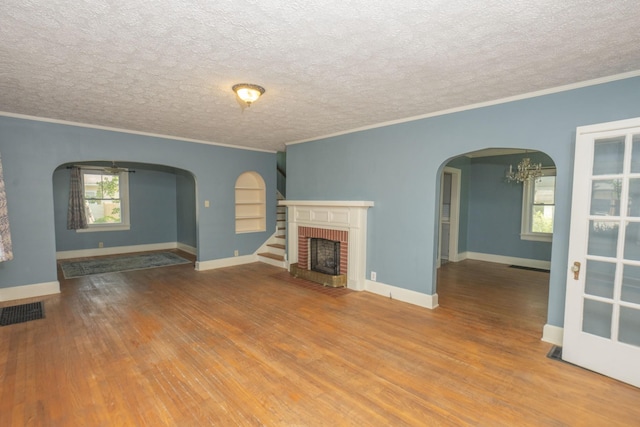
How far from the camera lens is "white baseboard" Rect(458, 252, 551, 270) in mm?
6281

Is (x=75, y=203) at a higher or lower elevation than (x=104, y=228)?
higher

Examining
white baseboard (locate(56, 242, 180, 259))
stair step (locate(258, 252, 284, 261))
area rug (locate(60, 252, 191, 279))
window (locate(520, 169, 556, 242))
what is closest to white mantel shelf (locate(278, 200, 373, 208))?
stair step (locate(258, 252, 284, 261))

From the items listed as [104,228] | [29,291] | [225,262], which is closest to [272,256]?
[225,262]

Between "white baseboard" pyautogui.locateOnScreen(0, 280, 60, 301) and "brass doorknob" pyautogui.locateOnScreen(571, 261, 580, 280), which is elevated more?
"brass doorknob" pyautogui.locateOnScreen(571, 261, 580, 280)

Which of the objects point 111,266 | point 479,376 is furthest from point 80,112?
point 479,376

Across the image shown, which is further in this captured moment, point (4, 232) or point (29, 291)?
point (29, 291)

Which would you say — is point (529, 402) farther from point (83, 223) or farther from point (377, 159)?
point (83, 223)

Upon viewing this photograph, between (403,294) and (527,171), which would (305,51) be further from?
(527,171)

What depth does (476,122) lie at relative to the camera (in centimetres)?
357

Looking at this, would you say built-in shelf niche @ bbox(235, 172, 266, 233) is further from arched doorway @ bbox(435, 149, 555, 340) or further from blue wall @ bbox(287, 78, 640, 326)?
arched doorway @ bbox(435, 149, 555, 340)

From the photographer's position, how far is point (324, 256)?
214 inches

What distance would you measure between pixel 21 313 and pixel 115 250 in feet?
14.3

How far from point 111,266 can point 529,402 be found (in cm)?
720

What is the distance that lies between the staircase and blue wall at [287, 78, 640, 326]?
54.7 inches
